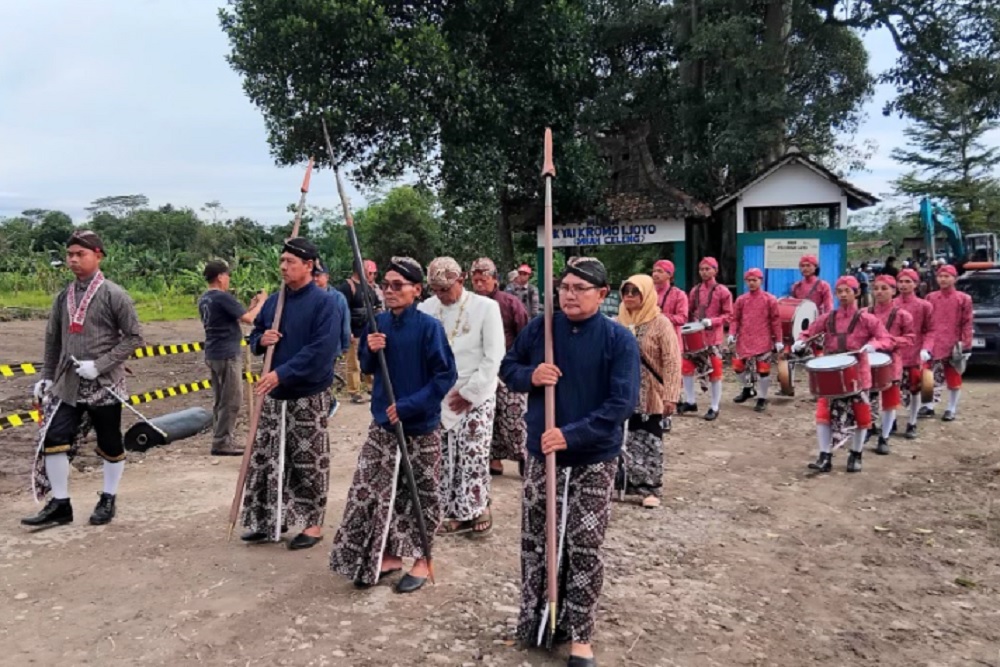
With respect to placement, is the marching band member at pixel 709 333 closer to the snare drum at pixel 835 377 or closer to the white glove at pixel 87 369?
the snare drum at pixel 835 377

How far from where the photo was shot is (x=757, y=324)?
10328mm

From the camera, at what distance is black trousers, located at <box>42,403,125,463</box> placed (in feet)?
17.8

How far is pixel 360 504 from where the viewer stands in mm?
4504

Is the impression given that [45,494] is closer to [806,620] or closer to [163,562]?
[163,562]

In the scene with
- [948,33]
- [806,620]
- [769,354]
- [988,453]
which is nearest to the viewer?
[806,620]

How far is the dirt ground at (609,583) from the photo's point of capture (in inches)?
154

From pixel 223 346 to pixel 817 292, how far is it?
7.27 metres

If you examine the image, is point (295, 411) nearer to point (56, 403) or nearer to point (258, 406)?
point (258, 406)

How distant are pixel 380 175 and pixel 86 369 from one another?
12.2 metres

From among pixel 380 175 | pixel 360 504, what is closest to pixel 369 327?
pixel 360 504

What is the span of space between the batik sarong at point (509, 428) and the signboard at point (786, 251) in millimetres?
10507

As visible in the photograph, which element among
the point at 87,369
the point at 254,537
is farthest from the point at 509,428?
the point at 87,369

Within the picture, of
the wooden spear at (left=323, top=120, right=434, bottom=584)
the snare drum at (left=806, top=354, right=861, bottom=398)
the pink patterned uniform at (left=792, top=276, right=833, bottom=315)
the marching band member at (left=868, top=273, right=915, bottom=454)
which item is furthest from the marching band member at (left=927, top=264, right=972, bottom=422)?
the wooden spear at (left=323, top=120, right=434, bottom=584)

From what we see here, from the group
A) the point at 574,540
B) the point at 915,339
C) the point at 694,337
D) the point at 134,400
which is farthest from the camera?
the point at 694,337
